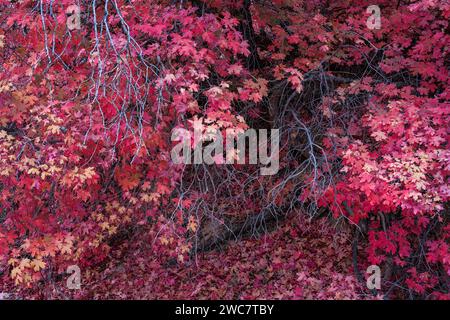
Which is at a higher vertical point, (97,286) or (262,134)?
(262,134)

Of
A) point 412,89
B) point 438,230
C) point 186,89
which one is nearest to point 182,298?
point 186,89

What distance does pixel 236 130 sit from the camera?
15.5 feet

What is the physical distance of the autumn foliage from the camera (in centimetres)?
502

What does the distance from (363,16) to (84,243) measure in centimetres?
609

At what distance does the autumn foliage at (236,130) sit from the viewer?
198 inches

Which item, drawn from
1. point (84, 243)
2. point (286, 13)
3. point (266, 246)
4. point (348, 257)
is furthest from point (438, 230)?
point (84, 243)

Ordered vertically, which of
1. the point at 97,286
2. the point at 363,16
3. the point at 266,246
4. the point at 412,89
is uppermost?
the point at 363,16

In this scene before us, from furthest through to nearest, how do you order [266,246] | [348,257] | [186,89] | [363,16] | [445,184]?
[266,246] → [348,257] → [363,16] → [186,89] → [445,184]

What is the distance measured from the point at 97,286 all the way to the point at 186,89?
483cm

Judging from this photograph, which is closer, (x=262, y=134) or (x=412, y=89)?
(x=412, y=89)

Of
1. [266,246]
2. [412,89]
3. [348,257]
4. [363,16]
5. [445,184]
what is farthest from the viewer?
[266,246]

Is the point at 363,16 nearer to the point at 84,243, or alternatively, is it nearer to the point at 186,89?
the point at 186,89
